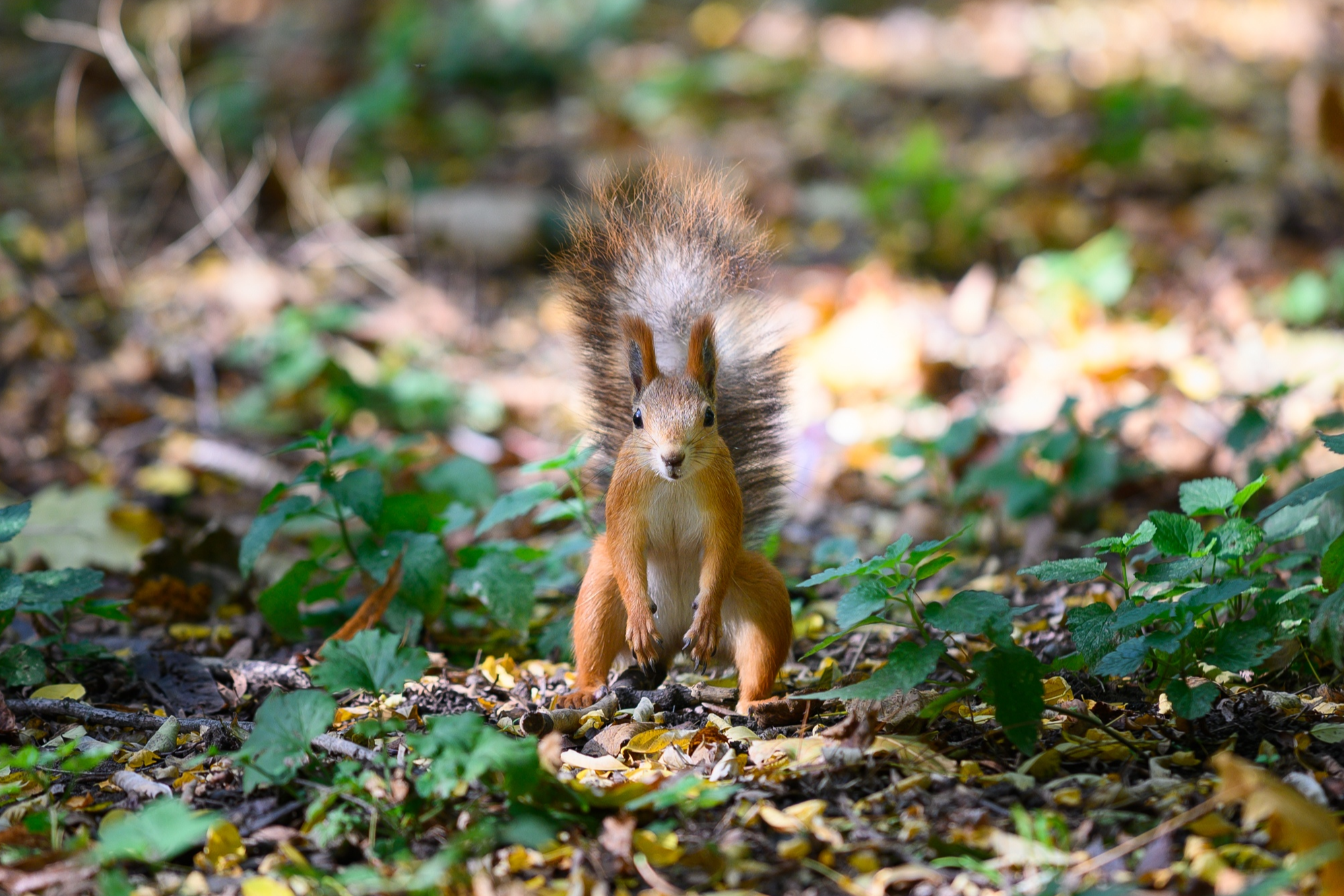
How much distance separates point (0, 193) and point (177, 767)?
5931mm

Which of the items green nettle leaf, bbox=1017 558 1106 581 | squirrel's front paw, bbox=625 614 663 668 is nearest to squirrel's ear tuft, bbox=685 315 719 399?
squirrel's front paw, bbox=625 614 663 668

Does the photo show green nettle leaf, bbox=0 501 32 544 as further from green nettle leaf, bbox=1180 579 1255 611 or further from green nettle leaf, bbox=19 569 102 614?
green nettle leaf, bbox=1180 579 1255 611

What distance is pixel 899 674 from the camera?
1985 millimetres

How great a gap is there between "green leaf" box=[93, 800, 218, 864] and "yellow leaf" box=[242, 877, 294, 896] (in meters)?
0.11

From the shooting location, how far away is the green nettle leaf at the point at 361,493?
2676mm

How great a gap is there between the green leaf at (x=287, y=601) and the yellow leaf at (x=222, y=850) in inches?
38.4

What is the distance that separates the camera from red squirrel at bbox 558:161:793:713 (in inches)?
92.4

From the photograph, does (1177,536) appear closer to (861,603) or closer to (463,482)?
(861,603)

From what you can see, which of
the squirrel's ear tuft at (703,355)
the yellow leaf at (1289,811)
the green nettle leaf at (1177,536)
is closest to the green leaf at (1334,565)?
the green nettle leaf at (1177,536)

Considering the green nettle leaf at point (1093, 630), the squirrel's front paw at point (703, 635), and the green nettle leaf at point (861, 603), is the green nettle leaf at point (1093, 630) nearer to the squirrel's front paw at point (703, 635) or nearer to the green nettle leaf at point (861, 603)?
the green nettle leaf at point (861, 603)

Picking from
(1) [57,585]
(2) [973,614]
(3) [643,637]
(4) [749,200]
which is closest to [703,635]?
(3) [643,637]

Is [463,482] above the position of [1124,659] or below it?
above

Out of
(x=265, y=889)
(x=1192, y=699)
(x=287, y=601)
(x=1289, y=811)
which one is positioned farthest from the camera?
(x=287, y=601)

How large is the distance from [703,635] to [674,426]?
1.40 ft
